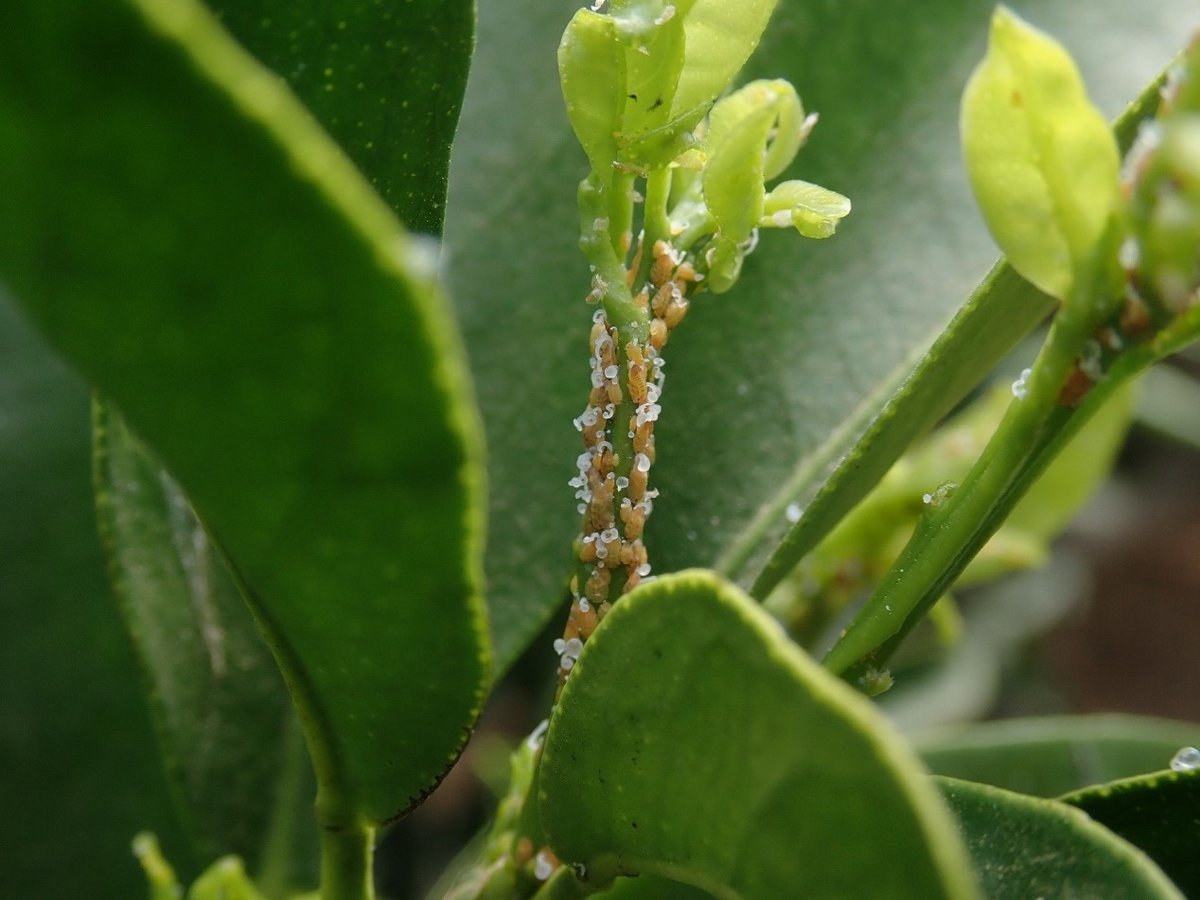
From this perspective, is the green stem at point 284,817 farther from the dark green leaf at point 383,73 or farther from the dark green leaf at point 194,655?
the dark green leaf at point 383,73

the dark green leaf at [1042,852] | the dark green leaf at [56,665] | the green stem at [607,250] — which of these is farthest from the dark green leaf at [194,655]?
the dark green leaf at [1042,852]

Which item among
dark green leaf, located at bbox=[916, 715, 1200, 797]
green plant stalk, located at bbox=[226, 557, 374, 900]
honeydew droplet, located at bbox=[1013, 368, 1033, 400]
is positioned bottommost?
dark green leaf, located at bbox=[916, 715, 1200, 797]

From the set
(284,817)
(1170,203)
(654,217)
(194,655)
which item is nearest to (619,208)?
(654,217)

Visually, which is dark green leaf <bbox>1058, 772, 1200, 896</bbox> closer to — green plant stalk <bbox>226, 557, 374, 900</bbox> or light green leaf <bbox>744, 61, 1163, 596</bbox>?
light green leaf <bbox>744, 61, 1163, 596</bbox>

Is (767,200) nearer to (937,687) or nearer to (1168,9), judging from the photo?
(1168,9)

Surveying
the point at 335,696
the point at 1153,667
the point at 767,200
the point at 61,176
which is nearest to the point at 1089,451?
the point at 767,200

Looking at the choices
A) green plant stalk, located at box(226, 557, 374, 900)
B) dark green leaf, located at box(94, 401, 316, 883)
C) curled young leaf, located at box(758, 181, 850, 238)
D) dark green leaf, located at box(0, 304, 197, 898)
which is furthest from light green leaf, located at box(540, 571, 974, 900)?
dark green leaf, located at box(0, 304, 197, 898)

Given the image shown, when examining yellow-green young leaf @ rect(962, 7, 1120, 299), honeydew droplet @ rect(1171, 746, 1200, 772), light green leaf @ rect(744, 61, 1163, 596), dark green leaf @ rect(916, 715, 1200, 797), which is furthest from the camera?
dark green leaf @ rect(916, 715, 1200, 797)
